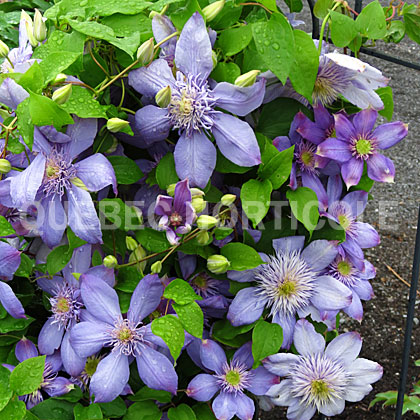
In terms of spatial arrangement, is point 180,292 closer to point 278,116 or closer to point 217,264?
point 217,264

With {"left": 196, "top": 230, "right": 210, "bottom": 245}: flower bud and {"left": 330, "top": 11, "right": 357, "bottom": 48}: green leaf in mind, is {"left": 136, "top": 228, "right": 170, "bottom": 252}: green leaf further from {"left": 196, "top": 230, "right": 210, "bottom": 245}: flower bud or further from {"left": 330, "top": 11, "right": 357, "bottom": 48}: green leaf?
{"left": 330, "top": 11, "right": 357, "bottom": 48}: green leaf

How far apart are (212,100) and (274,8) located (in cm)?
14

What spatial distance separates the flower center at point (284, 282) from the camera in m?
0.78

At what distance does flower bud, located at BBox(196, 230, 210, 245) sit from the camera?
0.70 m

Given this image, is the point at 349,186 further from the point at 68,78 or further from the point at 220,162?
the point at 68,78

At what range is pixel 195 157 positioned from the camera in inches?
26.9

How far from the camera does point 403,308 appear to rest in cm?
213

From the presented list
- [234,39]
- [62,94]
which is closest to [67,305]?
[62,94]

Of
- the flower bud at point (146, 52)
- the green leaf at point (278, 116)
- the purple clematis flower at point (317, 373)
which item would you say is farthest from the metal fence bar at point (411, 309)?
the flower bud at point (146, 52)

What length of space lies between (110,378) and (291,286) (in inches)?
10.3

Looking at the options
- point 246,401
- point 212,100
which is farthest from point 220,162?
point 246,401

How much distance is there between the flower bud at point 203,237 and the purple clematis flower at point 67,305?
0.39 ft

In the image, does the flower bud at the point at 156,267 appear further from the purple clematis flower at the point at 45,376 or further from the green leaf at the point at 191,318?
the purple clematis flower at the point at 45,376

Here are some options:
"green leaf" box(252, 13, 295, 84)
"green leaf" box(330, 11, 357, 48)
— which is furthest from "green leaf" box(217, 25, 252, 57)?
"green leaf" box(330, 11, 357, 48)
